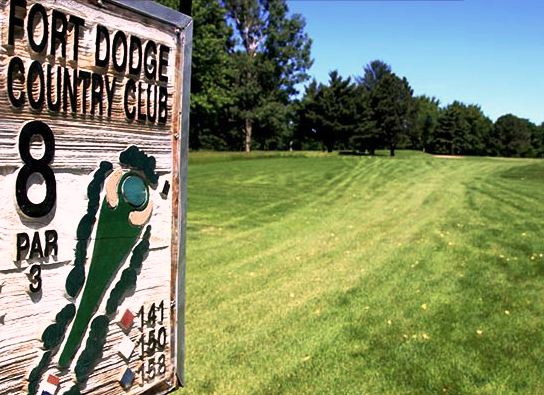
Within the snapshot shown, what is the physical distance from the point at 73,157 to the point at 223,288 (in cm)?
544

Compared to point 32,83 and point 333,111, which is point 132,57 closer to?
point 32,83

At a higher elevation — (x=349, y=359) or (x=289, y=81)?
(x=289, y=81)

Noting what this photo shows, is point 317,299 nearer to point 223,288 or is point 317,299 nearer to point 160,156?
point 223,288

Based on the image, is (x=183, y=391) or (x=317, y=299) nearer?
(x=183, y=391)

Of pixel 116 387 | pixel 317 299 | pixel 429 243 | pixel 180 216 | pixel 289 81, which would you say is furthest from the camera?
pixel 289 81

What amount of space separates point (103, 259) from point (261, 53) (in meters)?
52.8

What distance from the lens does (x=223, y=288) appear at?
690cm

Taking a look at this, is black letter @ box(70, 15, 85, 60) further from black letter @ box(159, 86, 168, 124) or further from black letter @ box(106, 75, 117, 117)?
black letter @ box(159, 86, 168, 124)

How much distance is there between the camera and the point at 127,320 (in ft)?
6.09

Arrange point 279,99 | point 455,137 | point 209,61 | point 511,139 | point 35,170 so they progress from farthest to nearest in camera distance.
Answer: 1. point 511,139
2. point 455,137
3. point 279,99
4. point 209,61
5. point 35,170

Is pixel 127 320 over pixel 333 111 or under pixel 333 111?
under

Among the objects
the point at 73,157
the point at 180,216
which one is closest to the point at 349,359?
the point at 180,216

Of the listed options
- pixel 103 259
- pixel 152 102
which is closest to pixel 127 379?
pixel 103 259

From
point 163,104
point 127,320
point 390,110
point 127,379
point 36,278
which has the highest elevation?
point 390,110
